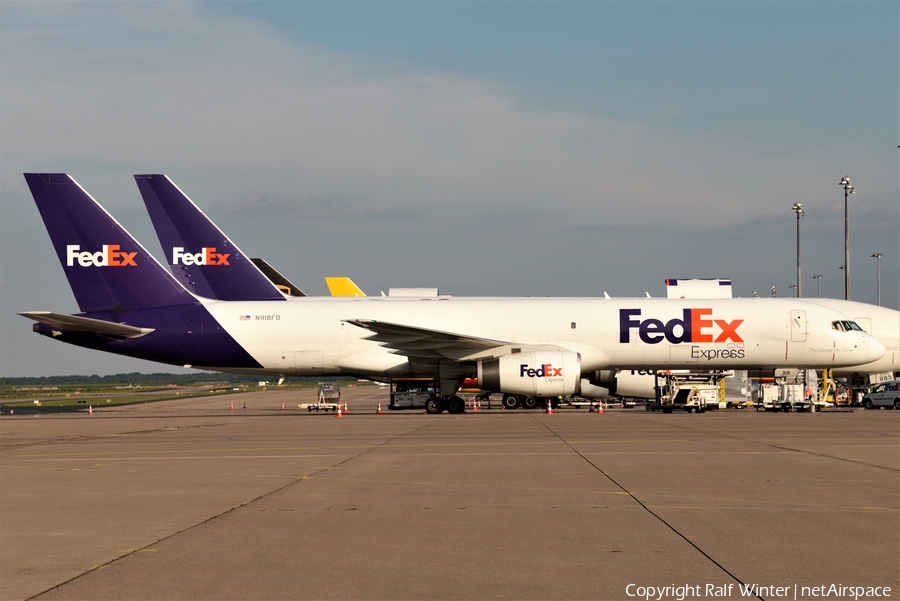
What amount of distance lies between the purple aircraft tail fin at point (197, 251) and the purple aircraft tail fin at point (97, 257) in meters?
2.64

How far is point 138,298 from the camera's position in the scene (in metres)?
36.1

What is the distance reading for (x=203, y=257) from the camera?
39125mm

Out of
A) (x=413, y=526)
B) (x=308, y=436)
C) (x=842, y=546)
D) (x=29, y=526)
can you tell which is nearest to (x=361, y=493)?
(x=413, y=526)

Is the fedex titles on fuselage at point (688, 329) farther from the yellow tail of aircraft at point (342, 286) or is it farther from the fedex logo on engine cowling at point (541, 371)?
the yellow tail of aircraft at point (342, 286)

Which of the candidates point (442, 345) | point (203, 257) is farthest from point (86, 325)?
point (442, 345)

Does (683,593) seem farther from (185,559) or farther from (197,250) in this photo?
(197,250)

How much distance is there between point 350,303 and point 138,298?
863 cm

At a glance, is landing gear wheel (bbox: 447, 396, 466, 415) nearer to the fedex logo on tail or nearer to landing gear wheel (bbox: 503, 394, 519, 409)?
landing gear wheel (bbox: 503, 394, 519, 409)

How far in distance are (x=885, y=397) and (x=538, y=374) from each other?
21724 millimetres

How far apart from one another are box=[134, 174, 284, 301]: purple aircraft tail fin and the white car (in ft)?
99.2

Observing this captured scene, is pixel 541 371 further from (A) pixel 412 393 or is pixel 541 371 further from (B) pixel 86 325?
(B) pixel 86 325

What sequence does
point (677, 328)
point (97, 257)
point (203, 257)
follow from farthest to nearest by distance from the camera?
point (203, 257), point (97, 257), point (677, 328)

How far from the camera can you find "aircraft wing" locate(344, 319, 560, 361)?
3350cm

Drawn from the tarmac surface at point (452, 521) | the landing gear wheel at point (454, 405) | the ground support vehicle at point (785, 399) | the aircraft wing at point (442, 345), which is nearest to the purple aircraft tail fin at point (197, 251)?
the aircraft wing at point (442, 345)
